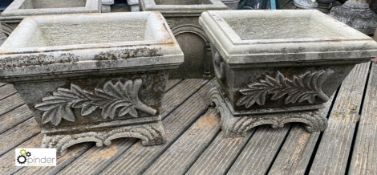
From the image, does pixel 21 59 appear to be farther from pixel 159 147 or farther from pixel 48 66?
pixel 159 147

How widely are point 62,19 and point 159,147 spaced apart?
0.92 meters

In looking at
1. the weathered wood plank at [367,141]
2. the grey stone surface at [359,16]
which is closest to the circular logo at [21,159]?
the weathered wood plank at [367,141]

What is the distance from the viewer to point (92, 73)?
1.47 metres

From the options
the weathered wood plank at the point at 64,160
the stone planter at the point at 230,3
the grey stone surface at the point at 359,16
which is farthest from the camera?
the grey stone surface at the point at 359,16

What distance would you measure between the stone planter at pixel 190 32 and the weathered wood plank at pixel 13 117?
107 cm

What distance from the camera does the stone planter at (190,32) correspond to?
227 centimetres

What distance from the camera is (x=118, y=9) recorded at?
3.22m

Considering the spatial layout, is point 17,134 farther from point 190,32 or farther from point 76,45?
point 190,32

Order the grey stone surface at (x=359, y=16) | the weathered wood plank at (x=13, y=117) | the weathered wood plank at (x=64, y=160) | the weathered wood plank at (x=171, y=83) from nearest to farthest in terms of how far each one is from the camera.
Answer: the weathered wood plank at (x=64, y=160)
the weathered wood plank at (x=13, y=117)
the weathered wood plank at (x=171, y=83)
the grey stone surface at (x=359, y=16)

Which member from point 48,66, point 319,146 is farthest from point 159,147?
point 319,146

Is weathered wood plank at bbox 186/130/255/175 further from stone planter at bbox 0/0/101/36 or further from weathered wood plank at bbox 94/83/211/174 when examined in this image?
stone planter at bbox 0/0/101/36

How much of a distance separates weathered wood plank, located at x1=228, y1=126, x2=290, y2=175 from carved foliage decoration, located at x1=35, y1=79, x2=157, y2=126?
1.96 feet

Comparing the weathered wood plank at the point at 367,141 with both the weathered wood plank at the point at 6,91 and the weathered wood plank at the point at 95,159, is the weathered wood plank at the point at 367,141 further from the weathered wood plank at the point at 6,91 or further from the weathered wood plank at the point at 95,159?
the weathered wood plank at the point at 6,91

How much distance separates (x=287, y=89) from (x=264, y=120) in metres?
0.25
